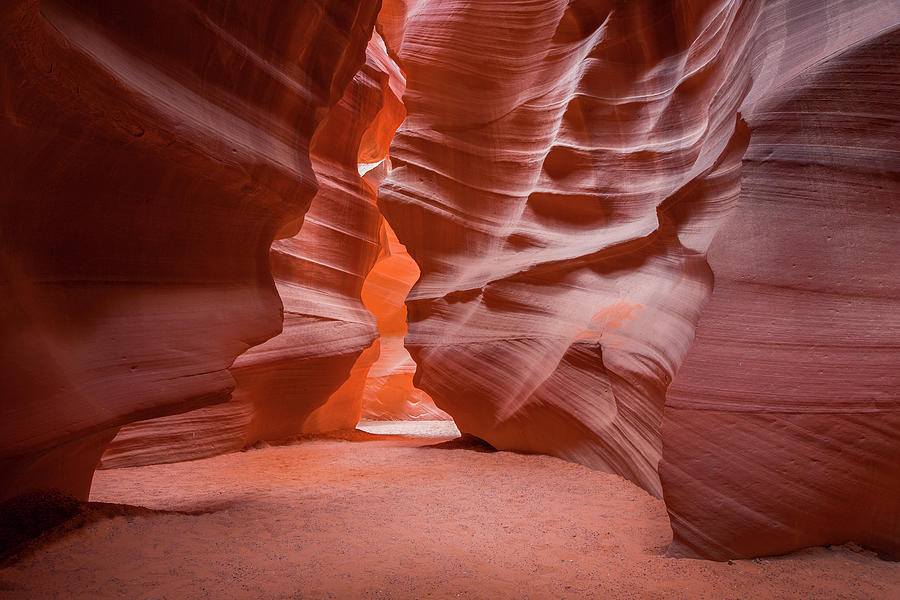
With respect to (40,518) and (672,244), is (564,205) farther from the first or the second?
(40,518)

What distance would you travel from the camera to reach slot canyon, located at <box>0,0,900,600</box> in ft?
8.31

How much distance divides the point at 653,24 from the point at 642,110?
0.93 m

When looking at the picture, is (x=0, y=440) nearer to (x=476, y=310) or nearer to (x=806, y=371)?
(x=806, y=371)

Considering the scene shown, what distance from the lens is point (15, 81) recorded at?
2264 mm

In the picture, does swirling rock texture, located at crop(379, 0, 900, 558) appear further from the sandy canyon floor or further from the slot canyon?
the sandy canyon floor

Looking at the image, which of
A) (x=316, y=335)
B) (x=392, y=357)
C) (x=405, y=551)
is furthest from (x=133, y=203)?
(x=392, y=357)

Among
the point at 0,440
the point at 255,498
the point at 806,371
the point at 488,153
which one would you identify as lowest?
the point at 255,498

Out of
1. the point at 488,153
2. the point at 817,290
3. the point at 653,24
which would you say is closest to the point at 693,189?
the point at 817,290

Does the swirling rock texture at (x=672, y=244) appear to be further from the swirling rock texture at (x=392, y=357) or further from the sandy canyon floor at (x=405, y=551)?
the swirling rock texture at (x=392, y=357)

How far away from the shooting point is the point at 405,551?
2.85 meters

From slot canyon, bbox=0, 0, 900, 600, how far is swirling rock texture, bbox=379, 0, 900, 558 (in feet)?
0.06

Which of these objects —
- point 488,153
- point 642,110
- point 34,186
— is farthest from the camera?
point 488,153

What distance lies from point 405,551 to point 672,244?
3122mm

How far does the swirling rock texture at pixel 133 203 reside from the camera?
249 cm
